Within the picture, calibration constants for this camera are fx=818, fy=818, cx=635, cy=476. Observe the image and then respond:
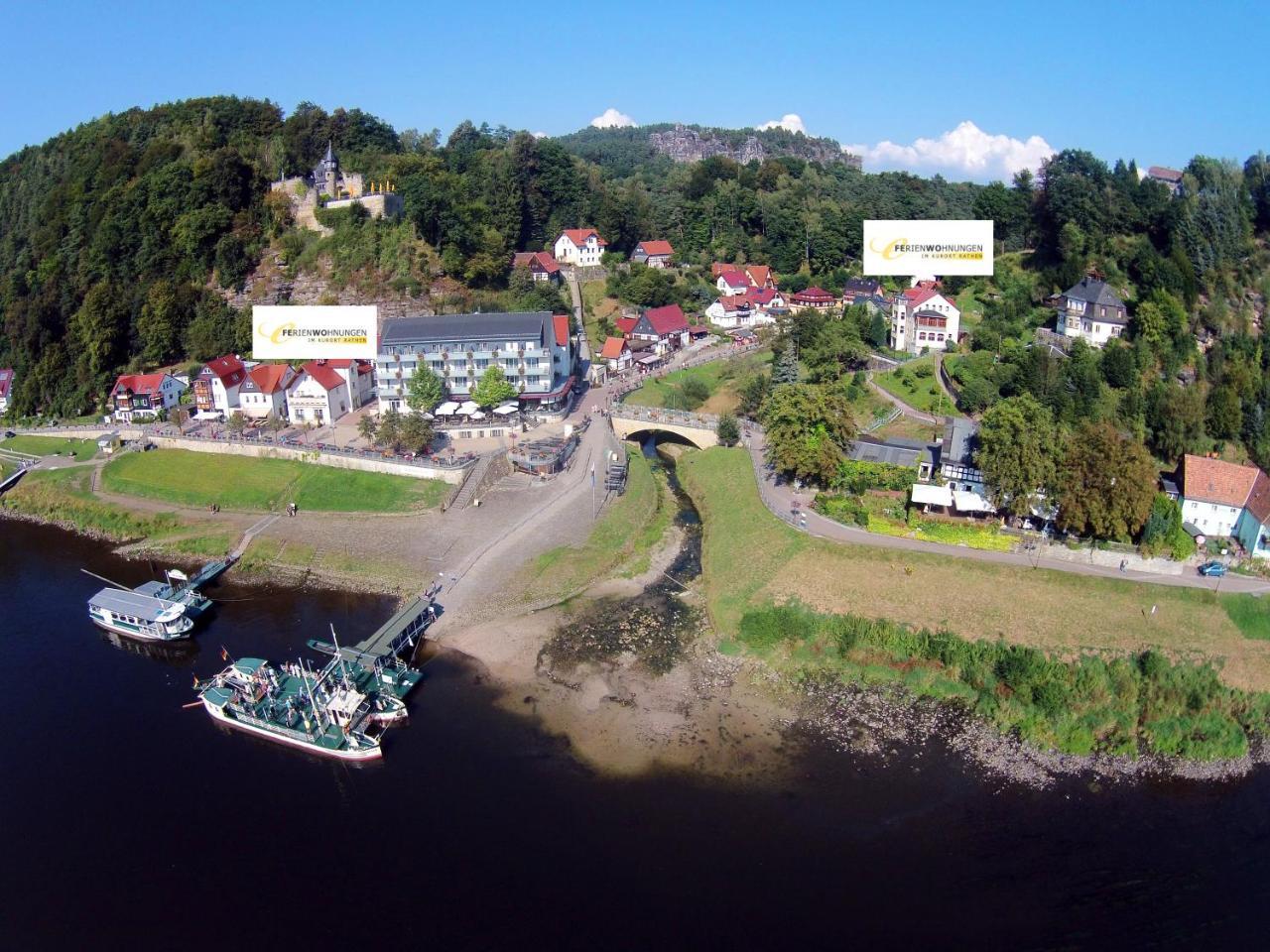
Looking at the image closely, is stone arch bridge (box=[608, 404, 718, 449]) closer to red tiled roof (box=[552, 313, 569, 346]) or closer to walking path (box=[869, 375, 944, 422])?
red tiled roof (box=[552, 313, 569, 346])

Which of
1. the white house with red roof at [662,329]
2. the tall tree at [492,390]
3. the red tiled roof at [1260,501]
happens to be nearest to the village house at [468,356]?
the tall tree at [492,390]

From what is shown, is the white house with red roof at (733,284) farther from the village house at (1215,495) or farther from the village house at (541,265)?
the village house at (1215,495)

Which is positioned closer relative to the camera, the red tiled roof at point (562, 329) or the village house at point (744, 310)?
the red tiled roof at point (562, 329)

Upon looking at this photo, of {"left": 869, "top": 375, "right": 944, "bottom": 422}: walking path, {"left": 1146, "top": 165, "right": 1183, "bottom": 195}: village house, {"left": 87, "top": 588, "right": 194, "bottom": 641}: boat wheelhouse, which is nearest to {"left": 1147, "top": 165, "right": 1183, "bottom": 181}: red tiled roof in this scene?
{"left": 1146, "top": 165, "right": 1183, "bottom": 195}: village house

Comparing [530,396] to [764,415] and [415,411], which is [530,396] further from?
[764,415]

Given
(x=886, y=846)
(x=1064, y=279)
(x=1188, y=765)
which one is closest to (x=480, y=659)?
(x=886, y=846)
